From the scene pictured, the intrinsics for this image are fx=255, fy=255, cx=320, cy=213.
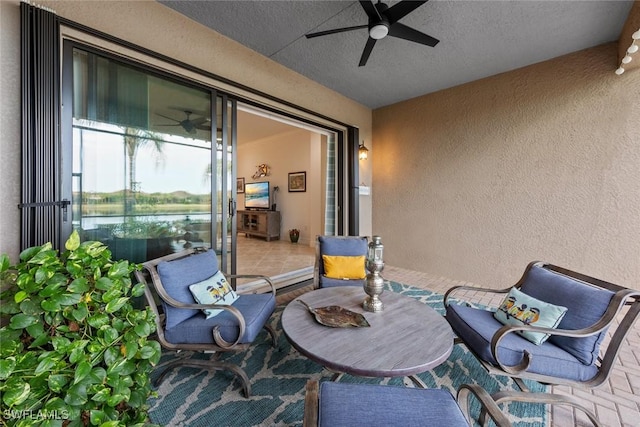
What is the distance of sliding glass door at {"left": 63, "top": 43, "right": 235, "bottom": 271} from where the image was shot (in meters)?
2.01

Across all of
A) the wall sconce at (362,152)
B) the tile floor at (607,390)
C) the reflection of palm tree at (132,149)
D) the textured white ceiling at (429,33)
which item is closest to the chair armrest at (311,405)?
the tile floor at (607,390)

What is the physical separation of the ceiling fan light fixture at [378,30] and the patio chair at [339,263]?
206 centimetres

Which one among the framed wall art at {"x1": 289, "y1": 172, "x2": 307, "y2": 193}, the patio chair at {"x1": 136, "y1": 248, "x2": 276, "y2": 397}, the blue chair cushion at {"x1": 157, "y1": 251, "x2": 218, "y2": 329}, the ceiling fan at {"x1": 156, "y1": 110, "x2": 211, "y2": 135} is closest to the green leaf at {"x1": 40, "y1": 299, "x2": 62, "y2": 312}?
the patio chair at {"x1": 136, "y1": 248, "x2": 276, "y2": 397}

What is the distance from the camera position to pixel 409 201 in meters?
4.56

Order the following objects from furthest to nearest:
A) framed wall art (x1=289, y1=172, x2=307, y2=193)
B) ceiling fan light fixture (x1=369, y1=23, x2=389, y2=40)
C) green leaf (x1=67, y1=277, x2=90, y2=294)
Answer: framed wall art (x1=289, y1=172, x2=307, y2=193)
ceiling fan light fixture (x1=369, y1=23, x2=389, y2=40)
green leaf (x1=67, y1=277, x2=90, y2=294)

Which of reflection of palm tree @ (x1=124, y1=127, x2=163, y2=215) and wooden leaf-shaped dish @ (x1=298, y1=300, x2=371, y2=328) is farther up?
reflection of palm tree @ (x1=124, y1=127, x2=163, y2=215)

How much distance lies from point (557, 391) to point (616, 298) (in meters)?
0.83

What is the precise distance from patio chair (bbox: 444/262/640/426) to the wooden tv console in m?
5.93

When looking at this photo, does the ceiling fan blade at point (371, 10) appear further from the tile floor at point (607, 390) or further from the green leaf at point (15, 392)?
the tile floor at point (607, 390)

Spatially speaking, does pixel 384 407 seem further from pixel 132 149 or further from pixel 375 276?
pixel 132 149

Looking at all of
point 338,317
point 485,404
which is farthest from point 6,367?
point 485,404

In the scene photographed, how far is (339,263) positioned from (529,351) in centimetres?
168

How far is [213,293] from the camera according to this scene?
6.17 feet

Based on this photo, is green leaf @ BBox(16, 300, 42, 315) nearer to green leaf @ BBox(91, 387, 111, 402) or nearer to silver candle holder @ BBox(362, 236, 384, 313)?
green leaf @ BBox(91, 387, 111, 402)
